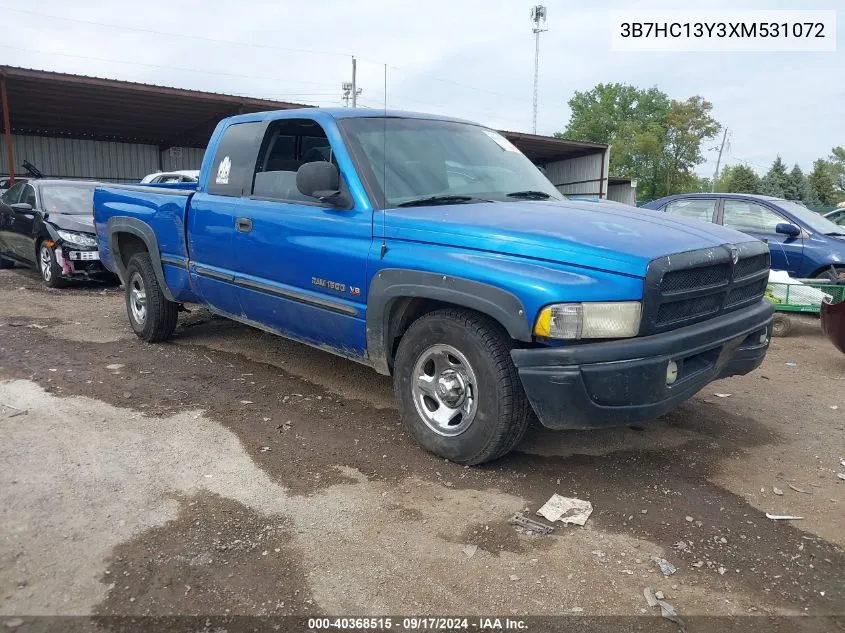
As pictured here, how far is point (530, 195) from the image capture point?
4.28 meters

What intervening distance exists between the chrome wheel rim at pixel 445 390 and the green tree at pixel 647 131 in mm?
58576

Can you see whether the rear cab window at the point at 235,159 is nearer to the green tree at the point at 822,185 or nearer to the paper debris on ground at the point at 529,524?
the paper debris on ground at the point at 529,524

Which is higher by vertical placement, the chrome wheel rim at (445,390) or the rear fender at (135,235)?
the rear fender at (135,235)

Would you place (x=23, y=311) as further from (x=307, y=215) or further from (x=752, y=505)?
(x=752, y=505)

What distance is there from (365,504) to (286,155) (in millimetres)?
2754

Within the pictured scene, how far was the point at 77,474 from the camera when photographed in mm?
3395

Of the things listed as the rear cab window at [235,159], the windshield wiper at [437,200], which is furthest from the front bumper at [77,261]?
the windshield wiper at [437,200]

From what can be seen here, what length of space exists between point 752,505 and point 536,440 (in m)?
1.22

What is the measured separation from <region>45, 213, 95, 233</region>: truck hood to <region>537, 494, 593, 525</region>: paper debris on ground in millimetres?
7993

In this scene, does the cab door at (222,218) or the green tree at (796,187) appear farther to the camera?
the green tree at (796,187)

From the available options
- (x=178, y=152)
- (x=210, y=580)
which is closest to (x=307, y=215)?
(x=210, y=580)

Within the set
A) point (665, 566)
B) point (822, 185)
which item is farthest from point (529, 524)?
point (822, 185)

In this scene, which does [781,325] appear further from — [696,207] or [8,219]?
[8,219]

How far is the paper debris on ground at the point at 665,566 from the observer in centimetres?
266
